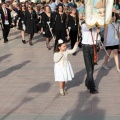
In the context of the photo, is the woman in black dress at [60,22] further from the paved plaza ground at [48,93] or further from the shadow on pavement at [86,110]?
the shadow on pavement at [86,110]

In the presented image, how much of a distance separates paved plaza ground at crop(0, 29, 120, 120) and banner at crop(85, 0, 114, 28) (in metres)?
1.50

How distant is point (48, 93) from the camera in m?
7.08

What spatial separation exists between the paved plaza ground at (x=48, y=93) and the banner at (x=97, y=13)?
4.91 ft

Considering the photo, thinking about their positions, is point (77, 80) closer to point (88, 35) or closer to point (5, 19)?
point (88, 35)

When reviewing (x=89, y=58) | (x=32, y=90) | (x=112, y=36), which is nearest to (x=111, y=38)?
(x=112, y=36)

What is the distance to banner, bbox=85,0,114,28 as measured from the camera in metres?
6.37

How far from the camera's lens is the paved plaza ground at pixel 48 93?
5926 millimetres

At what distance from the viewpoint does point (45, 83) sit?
7.83 metres

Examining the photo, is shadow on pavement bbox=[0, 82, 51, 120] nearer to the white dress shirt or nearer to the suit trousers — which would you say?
the suit trousers

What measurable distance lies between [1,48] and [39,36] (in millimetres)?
3399

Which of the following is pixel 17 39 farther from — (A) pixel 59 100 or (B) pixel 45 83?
(A) pixel 59 100

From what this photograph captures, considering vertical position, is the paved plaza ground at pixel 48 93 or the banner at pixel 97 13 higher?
the banner at pixel 97 13

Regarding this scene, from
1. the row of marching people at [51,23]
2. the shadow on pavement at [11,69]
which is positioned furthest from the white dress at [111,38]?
the shadow on pavement at [11,69]

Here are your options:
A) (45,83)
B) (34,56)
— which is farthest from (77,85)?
(34,56)
